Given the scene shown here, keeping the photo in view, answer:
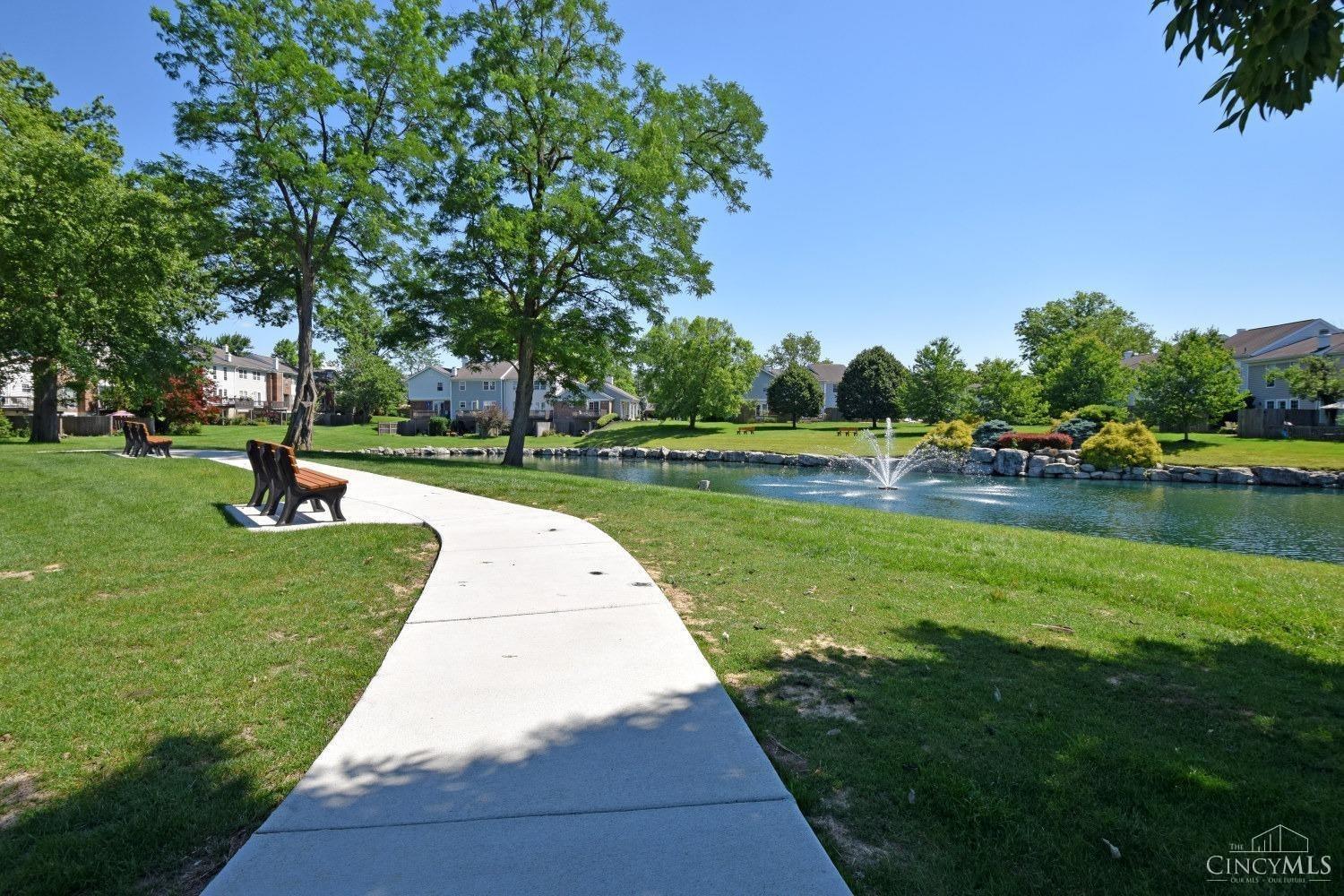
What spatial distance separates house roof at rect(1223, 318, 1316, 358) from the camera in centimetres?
5178

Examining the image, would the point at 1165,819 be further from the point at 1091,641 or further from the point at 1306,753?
the point at 1091,641

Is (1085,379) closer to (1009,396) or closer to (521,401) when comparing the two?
(1009,396)

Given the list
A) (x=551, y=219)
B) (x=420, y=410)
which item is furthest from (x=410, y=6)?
(x=420, y=410)

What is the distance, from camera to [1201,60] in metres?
4.02

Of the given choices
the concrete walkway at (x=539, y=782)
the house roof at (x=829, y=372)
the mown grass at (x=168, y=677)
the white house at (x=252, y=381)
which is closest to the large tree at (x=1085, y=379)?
the house roof at (x=829, y=372)

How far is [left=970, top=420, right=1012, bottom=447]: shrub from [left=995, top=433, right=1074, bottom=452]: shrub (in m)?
1.01

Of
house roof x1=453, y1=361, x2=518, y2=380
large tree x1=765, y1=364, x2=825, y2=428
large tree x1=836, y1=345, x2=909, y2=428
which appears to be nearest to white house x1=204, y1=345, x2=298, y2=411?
house roof x1=453, y1=361, x2=518, y2=380

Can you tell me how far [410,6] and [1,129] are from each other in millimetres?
16371

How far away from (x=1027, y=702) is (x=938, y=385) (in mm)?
52565

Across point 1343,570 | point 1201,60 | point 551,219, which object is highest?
point 551,219

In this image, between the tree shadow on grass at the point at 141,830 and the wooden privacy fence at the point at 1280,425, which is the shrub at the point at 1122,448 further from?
the tree shadow on grass at the point at 141,830

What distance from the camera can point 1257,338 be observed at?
180ft

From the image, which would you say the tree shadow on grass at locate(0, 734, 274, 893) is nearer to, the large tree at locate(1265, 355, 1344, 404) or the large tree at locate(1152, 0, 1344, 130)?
the large tree at locate(1152, 0, 1344, 130)

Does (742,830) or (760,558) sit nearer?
(742,830)
